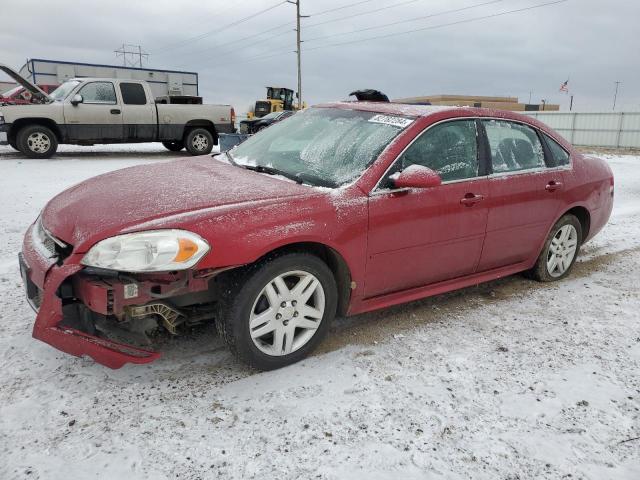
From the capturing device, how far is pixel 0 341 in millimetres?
3062

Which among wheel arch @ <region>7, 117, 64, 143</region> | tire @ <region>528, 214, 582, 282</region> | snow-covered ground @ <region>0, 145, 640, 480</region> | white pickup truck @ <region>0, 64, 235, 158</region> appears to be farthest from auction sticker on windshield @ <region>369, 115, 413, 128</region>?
wheel arch @ <region>7, 117, 64, 143</region>

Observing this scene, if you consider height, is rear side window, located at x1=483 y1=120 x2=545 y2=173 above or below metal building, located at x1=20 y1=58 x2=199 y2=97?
below

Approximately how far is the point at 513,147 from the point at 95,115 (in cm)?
1081

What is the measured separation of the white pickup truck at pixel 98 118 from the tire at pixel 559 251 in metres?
10.9

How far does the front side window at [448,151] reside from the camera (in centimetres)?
328

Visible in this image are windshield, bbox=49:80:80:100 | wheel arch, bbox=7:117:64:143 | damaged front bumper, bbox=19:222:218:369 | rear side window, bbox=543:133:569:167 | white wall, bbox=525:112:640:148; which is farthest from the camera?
white wall, bbox=525:112:640:148

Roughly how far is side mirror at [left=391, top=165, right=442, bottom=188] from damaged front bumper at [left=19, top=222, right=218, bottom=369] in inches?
50.8

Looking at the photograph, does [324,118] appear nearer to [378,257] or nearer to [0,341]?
[378,257]

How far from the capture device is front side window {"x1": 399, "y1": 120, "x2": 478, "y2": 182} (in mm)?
3281

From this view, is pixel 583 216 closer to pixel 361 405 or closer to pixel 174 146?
Result: pixel 361 405

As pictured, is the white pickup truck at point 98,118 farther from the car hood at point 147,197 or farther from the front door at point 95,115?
the car hood at point 147,197

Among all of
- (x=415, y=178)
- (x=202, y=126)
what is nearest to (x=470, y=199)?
(x=415, y=178)

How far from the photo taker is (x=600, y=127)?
88.7ft

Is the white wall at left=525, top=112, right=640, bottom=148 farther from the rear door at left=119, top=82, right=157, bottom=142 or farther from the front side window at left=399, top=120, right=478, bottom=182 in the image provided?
the front side window at left=399, top=120, right=478, bottom=182
